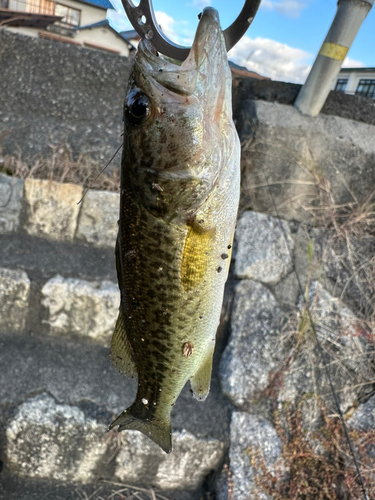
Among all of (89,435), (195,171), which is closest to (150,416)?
(195,171)

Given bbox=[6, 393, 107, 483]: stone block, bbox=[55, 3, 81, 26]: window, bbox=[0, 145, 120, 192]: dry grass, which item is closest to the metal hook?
bbox=[0, 145, 120, 192]: dry grass

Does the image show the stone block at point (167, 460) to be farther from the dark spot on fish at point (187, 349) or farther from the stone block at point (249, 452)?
the dark spot on fish at point (187, 349)

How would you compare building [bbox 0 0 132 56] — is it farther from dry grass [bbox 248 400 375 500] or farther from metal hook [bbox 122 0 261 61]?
dry grass [bbox 248 400 375 500]

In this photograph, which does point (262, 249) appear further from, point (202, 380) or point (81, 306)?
point (202, 380)

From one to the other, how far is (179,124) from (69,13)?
6.68 metres

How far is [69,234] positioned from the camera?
2721 mm

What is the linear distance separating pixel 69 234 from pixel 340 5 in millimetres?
2438

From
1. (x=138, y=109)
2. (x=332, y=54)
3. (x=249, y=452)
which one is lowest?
(x=249, y=452)

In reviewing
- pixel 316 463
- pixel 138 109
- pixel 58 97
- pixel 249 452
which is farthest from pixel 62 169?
pixel 316 463

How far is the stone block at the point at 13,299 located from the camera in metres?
2.49

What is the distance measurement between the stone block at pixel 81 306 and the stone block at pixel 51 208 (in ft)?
1.25

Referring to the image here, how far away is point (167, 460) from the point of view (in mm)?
2492

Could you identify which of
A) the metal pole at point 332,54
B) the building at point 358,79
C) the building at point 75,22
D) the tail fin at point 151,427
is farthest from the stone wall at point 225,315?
the building at point 358,79

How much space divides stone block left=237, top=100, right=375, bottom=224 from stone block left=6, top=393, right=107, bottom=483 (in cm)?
205
